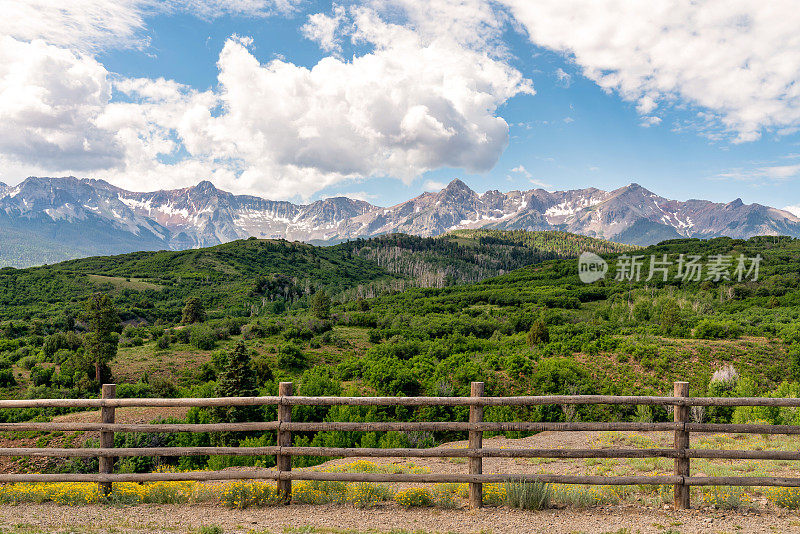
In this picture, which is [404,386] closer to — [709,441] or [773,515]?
[709,441]

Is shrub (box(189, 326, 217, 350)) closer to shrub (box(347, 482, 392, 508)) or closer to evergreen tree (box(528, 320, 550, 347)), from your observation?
evergreen tree (box(528, 320, 550, 347))

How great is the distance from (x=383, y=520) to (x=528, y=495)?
235cm

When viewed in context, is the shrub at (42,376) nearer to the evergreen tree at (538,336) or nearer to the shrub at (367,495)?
the shrub at (367,495)

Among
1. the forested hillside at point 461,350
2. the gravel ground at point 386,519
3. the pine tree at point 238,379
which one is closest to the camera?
the gravel ground at point 386,519

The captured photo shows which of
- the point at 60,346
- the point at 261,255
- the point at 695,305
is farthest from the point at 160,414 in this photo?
the point at 261,255

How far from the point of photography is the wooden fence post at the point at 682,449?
21.9ft

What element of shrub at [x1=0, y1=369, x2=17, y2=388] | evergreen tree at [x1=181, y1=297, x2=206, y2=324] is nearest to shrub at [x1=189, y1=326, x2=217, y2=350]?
shrub at [x1=0, y1=369, x2=17, y2=388]

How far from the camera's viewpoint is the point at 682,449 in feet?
21.7

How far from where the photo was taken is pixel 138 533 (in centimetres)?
595

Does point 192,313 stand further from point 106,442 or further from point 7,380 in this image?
point 106,442

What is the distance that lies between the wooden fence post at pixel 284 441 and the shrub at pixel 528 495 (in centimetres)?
362

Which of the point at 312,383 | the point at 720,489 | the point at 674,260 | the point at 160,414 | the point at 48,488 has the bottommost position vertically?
the point at 160,414

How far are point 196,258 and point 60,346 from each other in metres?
122

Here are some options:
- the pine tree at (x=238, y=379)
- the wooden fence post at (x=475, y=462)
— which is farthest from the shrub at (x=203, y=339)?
the wooden fence post at (x=475, y=462)
